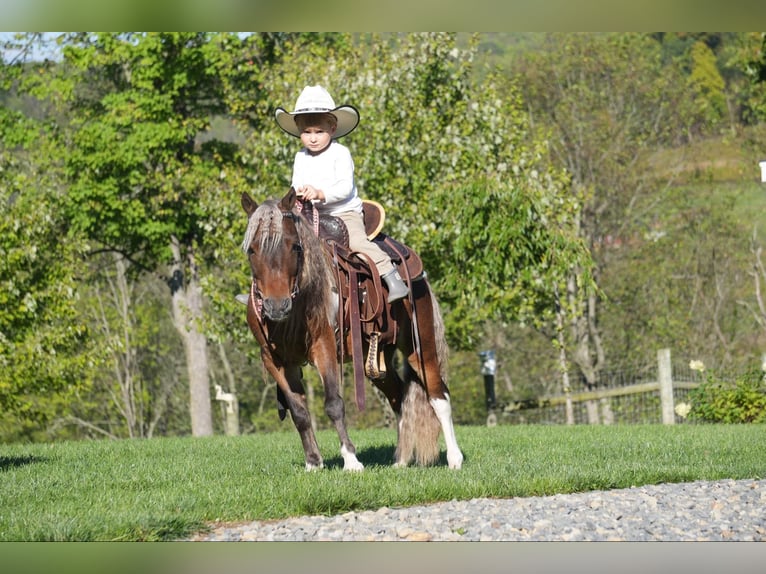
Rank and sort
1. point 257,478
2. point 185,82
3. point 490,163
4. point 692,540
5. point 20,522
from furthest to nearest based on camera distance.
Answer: point 185,82, point 490,163, point 257,478, point 20,522, point 692,540

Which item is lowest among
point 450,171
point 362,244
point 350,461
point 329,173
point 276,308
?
point 350,461

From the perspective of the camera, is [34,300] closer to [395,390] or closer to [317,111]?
[395,390]

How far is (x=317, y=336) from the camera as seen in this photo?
8742 mm

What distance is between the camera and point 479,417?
37.6 meters

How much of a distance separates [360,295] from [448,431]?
1.55m

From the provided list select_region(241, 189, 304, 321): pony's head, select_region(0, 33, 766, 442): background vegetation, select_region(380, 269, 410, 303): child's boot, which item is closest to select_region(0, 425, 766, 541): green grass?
select_region(241, 189, 304, 321): pony's head

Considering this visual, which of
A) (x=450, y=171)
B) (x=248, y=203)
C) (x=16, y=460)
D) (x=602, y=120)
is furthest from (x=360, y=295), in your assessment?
(x=602, y=120)

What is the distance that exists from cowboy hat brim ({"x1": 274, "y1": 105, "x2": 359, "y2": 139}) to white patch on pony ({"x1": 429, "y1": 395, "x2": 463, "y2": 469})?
103 inches

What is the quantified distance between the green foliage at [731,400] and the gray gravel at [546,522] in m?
10.2

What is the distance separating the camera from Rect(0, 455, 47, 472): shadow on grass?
10.7 m

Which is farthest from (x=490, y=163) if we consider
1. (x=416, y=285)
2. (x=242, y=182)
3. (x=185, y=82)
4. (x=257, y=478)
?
(x=257, y=478)

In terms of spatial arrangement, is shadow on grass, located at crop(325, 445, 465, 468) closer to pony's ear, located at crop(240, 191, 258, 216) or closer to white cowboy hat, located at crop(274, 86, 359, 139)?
pony's ear, located at crop(240, 191, 258, 216)

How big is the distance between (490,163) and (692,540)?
15.5 metres
